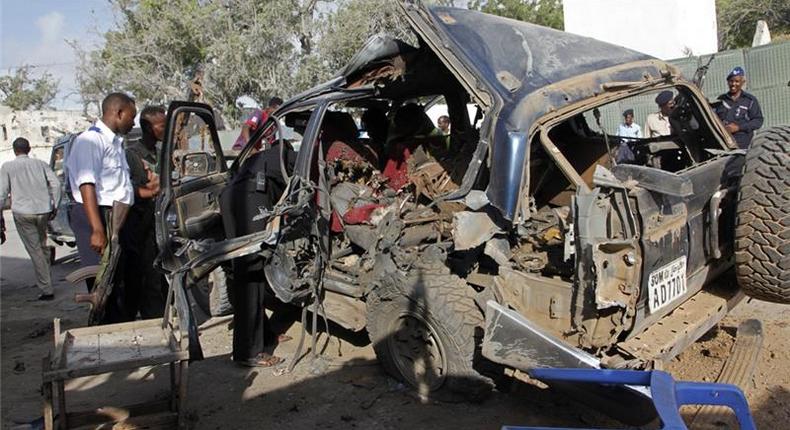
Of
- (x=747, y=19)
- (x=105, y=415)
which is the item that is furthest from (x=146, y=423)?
(x=747, y=19)

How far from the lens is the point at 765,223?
3068mm

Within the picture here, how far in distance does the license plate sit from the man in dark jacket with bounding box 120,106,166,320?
3747 millimetres

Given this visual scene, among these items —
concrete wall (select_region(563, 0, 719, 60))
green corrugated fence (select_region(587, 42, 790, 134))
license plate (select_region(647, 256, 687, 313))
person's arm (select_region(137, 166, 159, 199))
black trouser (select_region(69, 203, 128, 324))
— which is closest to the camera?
license plate (select_region(647, 256, 687, 313))

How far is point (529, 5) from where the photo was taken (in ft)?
102

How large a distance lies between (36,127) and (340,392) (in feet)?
108

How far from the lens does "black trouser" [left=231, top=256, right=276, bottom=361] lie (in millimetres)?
4512

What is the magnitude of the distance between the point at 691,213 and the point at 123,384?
3948 mm

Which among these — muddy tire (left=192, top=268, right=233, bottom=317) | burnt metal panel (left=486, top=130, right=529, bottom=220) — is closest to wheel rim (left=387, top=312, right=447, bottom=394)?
burnt metal panel (left=486, top=130, right=529, bottom=220)

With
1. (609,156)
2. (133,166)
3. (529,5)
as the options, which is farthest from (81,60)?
(609,156)

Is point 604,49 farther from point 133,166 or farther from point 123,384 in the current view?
point 123,384

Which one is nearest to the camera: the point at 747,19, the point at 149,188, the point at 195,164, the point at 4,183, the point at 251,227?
the point at 251,227

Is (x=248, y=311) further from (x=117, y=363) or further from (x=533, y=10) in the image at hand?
(x=533, y=10)

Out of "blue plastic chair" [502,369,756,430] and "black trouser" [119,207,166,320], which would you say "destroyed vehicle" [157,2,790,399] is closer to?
"black trouser" [119,207,166,320]

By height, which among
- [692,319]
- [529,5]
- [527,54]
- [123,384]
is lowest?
A: [123,384]
